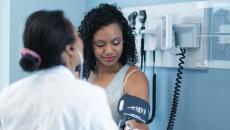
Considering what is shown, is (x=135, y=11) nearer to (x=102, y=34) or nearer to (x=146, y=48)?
(x=146, y=48)

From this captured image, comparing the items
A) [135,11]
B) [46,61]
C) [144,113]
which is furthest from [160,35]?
[46,61]

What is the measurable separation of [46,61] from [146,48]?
102 centimetres

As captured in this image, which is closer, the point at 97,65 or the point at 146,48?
the point at 97,65

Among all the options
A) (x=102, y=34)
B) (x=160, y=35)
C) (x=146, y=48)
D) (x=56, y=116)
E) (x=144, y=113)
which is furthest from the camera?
(x=146, y=48)

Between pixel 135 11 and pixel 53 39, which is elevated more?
pixel 135 11

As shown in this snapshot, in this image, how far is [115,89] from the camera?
1463mm

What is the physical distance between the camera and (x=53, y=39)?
0.82 m

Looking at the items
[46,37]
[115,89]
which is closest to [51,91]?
[46,37]

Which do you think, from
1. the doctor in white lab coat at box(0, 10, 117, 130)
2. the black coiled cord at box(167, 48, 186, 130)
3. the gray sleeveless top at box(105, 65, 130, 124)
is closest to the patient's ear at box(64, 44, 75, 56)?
the doctor in white lab coat at box(0, 10, 117, 130)

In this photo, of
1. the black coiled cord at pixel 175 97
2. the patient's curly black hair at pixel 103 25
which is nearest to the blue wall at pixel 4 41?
the patient's curly black hair at pixel 103 25

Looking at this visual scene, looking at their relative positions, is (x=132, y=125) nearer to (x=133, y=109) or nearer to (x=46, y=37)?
(x=133, y=109)

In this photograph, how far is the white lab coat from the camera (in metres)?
0.81

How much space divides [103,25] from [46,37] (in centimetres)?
67

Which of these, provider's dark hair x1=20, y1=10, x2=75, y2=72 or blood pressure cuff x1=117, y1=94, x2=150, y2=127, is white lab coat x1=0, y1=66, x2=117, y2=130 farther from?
blood pressure cuff x1=117, y1=94, x2=150, y2=127
